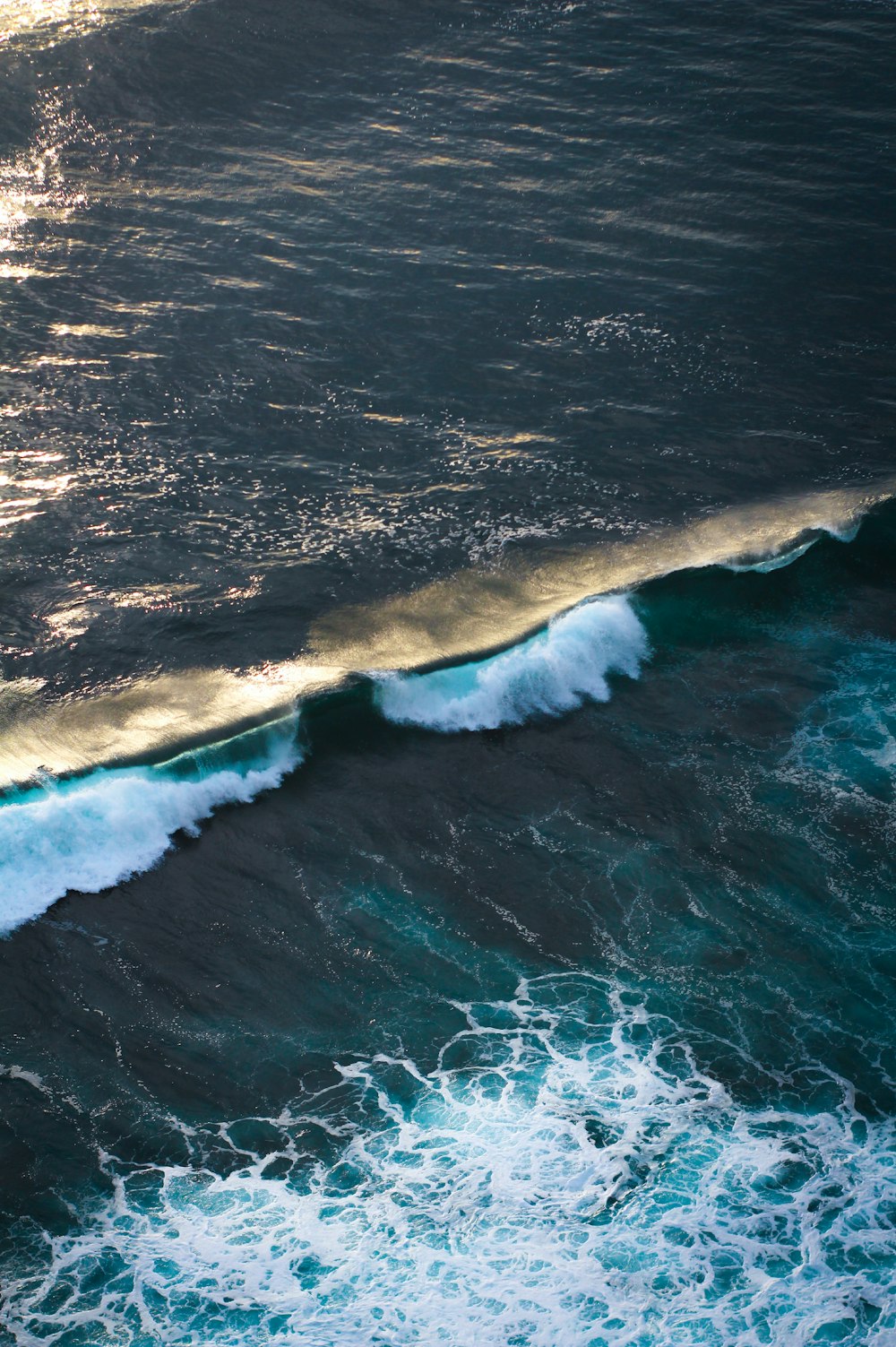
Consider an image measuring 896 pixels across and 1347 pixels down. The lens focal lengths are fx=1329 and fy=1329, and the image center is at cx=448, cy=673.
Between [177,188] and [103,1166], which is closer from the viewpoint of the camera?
[103,1166]

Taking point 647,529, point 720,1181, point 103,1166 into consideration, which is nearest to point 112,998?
point 103,1166

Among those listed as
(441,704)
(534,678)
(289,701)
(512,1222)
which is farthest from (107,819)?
(512,1222)

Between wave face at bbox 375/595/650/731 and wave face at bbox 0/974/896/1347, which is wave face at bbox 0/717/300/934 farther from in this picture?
wave face at bbox 0/974/896/1347

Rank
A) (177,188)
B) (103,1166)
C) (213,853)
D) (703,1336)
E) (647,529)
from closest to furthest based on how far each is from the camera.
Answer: (703,1336)
(103,1166)
(213,853)
(647,529)
(177,188)

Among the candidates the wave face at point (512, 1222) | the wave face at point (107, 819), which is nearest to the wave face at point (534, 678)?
the wave face at point (107, 819)

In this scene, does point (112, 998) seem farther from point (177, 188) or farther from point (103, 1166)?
point (177, 188)

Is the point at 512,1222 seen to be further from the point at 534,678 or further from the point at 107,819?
the point at 534,678

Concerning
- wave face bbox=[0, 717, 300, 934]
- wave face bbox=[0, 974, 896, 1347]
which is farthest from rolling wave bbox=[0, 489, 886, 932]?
wave face bbox=[0, 974, 896, 1347]
